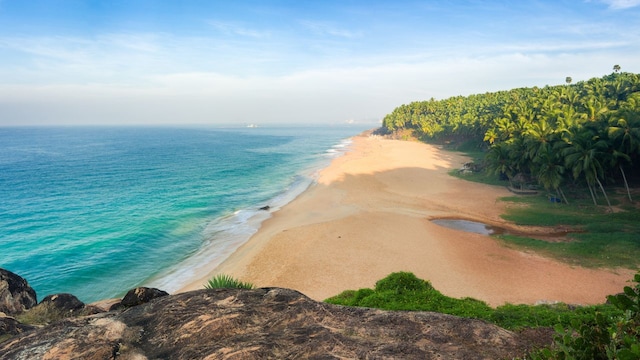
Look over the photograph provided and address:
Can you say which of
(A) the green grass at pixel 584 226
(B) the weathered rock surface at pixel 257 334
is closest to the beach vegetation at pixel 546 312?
(B) the weathered rock surface at pixel 257 334

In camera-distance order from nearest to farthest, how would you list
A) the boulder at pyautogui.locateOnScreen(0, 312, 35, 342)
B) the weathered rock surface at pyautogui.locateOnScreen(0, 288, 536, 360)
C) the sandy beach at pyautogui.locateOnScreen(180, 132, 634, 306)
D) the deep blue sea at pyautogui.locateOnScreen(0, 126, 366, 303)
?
the weathered rock surface at pyautogui.locateOnScreen(0, 288, 536, 360) → the boulder at pyautogui.locateOnScreen(0, 312, 35, 342) → the sandy beach at pyautogui.locateOnScreen(180, 132, 634, 306) → the deep blue sea at pyautogui.locateOnScreen(0, 126, 366, 303)

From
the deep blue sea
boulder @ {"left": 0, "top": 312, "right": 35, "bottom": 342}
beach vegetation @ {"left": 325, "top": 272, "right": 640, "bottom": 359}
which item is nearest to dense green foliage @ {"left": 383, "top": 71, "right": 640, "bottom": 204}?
beach vegetation @ {"left": 325, "top": 272, "right": 640, "bottom": 359}

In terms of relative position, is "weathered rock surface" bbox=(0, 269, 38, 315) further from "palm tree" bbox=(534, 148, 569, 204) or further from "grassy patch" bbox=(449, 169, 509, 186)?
"grassy patch" bbox=(449, 169, 509, 186)

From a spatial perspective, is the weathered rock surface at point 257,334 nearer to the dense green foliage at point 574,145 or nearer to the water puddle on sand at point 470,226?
the water puddle on sand at point 470,226

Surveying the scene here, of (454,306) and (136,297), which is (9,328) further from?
(454,306)

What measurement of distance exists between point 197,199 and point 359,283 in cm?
3865

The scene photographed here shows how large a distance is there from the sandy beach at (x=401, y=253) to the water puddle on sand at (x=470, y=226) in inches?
48.3

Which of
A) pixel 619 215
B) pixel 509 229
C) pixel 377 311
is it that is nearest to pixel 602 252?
pixel 509 229

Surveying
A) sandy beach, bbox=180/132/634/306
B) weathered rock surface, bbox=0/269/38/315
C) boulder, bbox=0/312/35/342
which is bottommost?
sandy beach, bbox=180/132/634/306

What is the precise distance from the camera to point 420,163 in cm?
7888

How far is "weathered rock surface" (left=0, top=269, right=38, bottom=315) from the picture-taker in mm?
14102

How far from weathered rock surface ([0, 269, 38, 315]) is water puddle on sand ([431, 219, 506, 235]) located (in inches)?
1393

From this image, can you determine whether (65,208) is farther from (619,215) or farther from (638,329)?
(619,215)

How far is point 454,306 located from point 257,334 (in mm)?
11135
